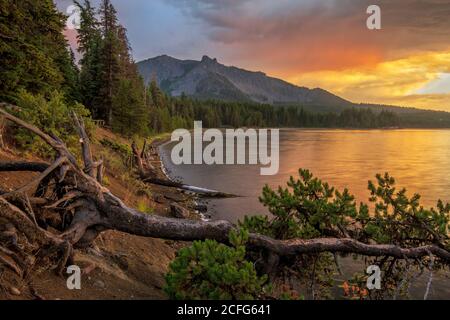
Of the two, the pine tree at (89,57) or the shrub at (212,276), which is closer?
the shrub at (212,276)

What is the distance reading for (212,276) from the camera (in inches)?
235

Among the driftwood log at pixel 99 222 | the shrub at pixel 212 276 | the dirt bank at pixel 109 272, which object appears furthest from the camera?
the driftwood log at pixel 99 222

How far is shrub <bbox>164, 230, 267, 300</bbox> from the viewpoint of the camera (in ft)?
19.5

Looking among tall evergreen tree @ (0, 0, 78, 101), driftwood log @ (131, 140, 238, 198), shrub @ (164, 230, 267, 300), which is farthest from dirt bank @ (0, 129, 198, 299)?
driftwood log @ (131, 140, 238, 198)

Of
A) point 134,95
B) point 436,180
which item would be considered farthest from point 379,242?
point 134,95

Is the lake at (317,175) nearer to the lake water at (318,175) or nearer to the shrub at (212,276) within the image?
the lake water at (318,175)

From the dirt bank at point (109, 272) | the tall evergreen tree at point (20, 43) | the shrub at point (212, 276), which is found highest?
the tall evergreen tree at point (20, 43)

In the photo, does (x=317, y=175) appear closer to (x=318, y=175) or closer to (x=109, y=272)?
(x=318, y=175)

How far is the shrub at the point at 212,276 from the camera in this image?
595cm

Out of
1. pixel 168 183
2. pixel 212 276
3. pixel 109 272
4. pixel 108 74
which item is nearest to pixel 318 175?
pixel 168 183

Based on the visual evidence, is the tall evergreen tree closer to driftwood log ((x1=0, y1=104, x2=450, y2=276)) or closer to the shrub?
driftwood log ((x1=0, y1=104, x2=450, y2=276))

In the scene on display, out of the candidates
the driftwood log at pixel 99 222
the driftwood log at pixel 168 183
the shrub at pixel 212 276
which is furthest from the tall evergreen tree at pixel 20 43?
the shrub at pixel 212 276

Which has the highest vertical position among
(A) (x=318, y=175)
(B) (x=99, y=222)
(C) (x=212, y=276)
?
(B) (x=99, y=222)

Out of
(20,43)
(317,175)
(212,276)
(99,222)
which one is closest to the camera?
(212,276)
